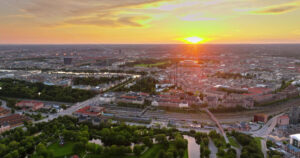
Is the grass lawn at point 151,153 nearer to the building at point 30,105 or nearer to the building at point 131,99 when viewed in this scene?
the building at point 131,99

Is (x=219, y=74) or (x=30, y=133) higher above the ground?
(x=219, y=74)

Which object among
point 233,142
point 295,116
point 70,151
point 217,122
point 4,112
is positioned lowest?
point 70,151

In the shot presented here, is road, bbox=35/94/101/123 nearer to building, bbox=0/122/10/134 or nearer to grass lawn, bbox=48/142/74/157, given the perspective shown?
building, bbox=0/122/10/134

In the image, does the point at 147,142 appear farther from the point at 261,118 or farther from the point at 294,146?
the point at 261,118

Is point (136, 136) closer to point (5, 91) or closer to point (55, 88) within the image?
point (55, 88)

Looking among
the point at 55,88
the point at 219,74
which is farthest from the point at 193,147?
the point at 219,74

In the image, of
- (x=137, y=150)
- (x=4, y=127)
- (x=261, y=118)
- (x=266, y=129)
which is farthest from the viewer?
(x=261, y=118)

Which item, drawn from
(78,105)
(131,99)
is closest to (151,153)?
(131,99)
